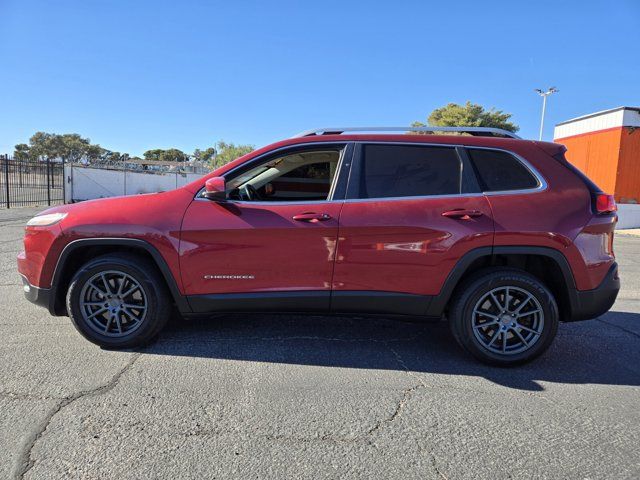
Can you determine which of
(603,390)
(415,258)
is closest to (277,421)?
(415,258)

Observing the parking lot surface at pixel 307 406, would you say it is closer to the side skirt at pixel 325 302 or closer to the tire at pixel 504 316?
the tire at pixel 504 316

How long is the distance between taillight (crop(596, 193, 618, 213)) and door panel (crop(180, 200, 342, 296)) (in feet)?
6.87

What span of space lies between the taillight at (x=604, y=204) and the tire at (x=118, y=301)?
11.8 feet

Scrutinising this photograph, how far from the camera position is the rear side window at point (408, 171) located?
363 centimetres

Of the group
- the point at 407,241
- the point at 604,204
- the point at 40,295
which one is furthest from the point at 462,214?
the point at 40,295

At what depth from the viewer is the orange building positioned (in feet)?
58.5

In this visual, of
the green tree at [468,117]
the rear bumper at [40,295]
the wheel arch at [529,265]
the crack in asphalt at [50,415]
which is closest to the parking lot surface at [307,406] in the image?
the crack in asphalt at [50,415]

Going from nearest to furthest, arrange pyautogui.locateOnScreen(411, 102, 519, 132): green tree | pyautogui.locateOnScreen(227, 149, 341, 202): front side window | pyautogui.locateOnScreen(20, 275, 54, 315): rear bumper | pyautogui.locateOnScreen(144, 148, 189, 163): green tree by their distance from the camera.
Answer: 1. pyautogui.locateOnScreen(20, 275, 54, 315): rear bumper
2. pyautogui.locateOnScreen(227, 149, 341, 202): front side window
3. pyautogui.locateOnScreen(411, 102, 519, 132): green tree
4. pyautogui.locateOnScreen(144, 148, 189, 163): green tree

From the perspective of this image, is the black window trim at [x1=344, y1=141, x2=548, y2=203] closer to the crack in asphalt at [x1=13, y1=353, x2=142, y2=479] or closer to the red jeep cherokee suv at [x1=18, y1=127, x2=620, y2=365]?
the red jeep cherokee suv at [x1=18, y1=127, x2=620, y2=365]

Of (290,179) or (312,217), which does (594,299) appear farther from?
(290,179)

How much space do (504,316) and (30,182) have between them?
2215 centimetres

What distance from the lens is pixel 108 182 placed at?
75.4 ft

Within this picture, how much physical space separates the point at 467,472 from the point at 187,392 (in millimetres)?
1851

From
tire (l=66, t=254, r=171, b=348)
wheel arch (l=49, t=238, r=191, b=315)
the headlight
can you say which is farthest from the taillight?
the headlight
